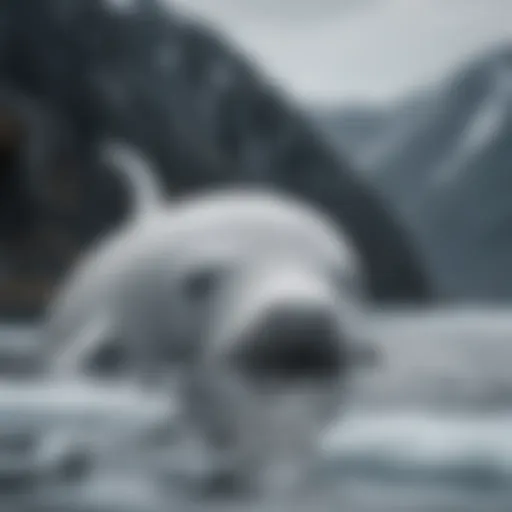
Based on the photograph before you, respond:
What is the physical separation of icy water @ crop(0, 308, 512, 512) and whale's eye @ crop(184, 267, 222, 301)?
42 centimetres

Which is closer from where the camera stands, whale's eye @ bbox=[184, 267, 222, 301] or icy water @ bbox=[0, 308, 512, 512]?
icy water @ bbox=[0, 308, 512, 512]

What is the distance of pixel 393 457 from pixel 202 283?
153 cm

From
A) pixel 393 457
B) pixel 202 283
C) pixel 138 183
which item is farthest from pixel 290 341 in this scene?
pixel 138 183

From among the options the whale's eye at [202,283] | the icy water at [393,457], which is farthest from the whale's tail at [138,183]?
the icy water at [393,457]

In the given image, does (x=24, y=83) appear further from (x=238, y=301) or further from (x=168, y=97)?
(x=238, y=301)

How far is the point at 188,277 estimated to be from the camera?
123 inches

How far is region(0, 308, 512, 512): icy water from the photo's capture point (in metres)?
1.28

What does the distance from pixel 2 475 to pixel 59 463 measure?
0.11m

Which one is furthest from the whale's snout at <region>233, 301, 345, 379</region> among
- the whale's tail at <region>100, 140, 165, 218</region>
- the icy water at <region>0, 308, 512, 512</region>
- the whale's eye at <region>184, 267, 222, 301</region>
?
the whale's tail at <region>100, 140, 165, 218</region>

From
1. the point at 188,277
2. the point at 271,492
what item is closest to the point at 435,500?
the point at 271,492

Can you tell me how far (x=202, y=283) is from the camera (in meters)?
3.10

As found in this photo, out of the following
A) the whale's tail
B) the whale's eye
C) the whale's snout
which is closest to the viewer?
the whale's snout

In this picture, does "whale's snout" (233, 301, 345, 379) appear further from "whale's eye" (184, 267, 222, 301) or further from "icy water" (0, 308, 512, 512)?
"whale's eye" (184, 267, 222, 301)

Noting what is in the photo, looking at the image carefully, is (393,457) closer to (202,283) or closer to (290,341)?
(290,341)
